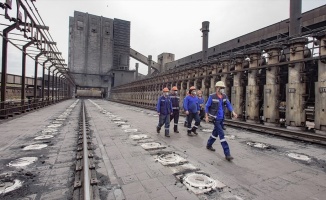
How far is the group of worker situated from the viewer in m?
4.77

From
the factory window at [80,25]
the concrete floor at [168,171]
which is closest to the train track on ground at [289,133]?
the concrete floor at [168,171]

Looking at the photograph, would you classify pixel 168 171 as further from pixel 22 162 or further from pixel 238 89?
pixel 238 89

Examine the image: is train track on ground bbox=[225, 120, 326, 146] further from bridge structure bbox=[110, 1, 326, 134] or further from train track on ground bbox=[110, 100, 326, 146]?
bridge structure bbox=[110, 1, 326, 134]

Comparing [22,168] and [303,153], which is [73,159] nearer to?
[22,168]

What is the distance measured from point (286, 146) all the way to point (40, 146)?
301 inches

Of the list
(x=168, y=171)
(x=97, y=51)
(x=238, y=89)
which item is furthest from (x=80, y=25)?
(x=168, y=171)

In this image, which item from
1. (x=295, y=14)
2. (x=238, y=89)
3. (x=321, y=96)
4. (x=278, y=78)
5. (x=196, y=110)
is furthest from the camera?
(x=295, y=14)

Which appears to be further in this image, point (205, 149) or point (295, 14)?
point (295, 14)

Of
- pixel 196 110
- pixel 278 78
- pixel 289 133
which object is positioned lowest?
pixel 289 133

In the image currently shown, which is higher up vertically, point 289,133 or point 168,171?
point 289,133

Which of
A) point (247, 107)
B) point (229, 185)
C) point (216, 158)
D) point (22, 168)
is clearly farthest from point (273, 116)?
point (22, 168)

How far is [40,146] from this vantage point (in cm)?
547

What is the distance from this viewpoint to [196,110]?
7270mm

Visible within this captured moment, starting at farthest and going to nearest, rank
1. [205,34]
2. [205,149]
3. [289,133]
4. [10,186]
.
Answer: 1. [205,34]
2. [289,133]
3. [205,149]
4. [10,186]
